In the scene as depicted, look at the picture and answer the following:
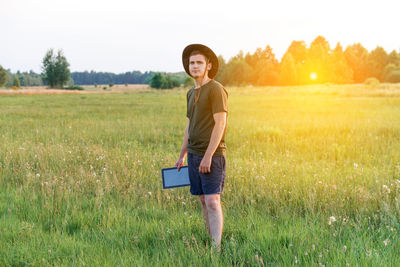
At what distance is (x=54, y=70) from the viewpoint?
91.8 meters

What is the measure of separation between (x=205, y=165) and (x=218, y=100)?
0.65 metres

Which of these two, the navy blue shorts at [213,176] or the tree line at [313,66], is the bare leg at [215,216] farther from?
the tree line at [313,66]

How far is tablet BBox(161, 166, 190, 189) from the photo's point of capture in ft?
11.8

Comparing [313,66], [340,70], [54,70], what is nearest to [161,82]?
[54,70]

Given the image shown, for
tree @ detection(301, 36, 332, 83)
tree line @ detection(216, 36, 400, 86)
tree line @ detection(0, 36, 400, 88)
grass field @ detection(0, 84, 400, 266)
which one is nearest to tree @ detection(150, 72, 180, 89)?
tree line @ detection(0, 36, 400, 88)

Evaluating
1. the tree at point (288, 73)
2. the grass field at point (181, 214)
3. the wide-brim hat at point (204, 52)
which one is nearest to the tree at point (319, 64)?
the tree at point (288, 73)

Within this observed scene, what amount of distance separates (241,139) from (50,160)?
555cm

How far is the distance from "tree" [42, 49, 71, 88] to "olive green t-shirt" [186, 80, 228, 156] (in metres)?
98.1

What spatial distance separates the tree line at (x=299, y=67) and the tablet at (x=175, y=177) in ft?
265

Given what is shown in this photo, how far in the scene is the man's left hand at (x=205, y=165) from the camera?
3.13 meters

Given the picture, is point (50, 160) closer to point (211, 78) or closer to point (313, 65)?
point (211, 78)

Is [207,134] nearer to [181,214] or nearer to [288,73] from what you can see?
[181,214]

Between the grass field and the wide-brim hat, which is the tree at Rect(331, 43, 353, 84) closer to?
the grass field

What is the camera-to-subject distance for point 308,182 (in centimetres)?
539
